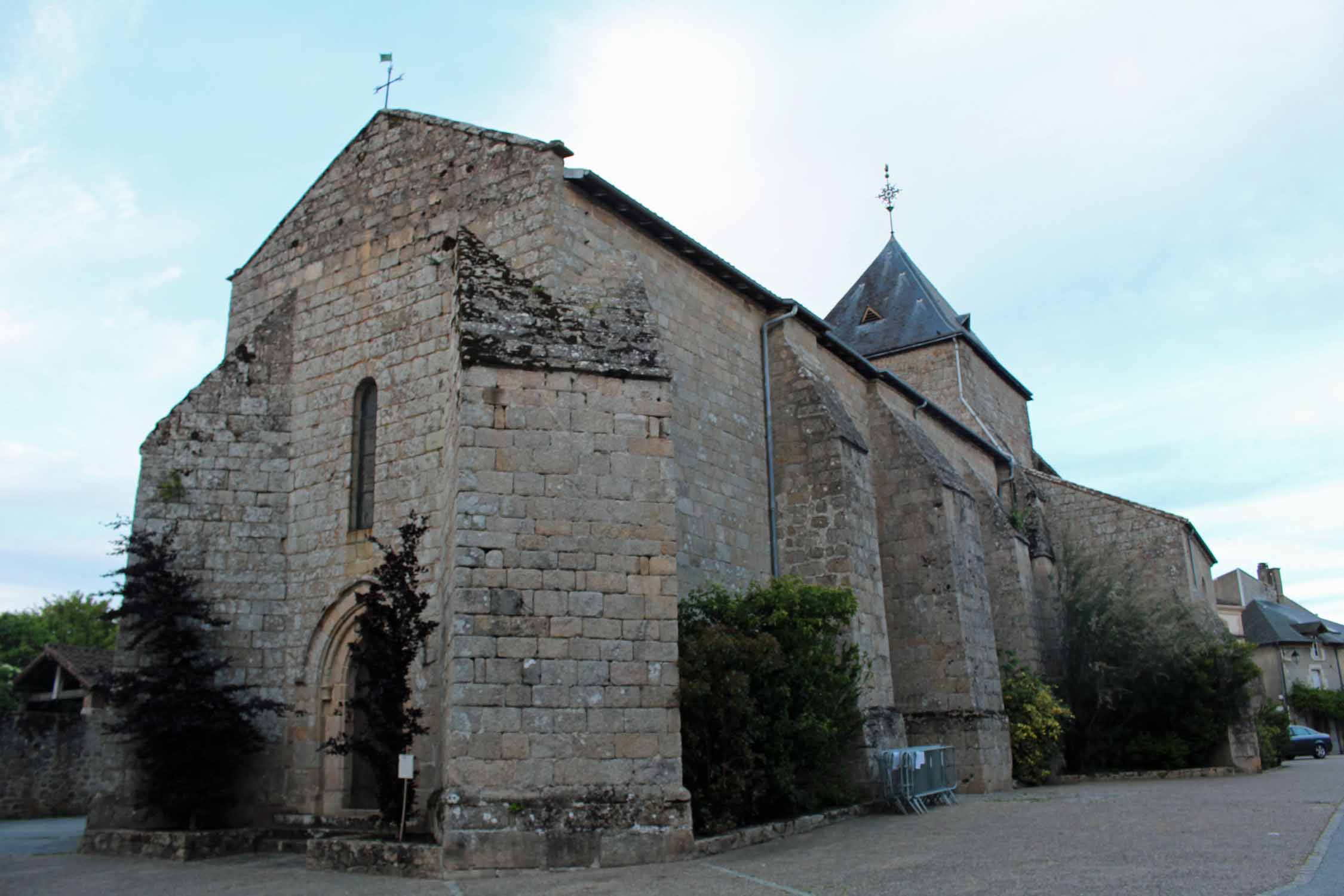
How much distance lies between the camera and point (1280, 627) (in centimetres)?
3956

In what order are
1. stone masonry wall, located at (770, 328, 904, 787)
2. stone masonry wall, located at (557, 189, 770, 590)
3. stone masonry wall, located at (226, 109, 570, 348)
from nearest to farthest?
stone masonry wall, located at (226, 109, 570, 348) → stone masonry wall, located at (557, 189, 770, 590) → stone masonry wall, located at (770, 328, 904, 787)

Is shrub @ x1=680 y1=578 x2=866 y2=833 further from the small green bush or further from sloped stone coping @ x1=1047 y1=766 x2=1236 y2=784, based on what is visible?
the small green bush

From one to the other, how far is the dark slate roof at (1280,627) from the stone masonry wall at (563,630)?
3801 cm

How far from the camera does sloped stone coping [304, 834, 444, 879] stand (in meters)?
7.23

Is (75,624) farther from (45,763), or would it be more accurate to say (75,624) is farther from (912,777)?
(912,777)

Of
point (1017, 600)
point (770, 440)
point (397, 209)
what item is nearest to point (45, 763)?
point (397, 209)

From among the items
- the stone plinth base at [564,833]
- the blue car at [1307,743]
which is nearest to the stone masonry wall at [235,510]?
the stone plinth base at [564,833]

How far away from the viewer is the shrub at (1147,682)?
17250 millimetres

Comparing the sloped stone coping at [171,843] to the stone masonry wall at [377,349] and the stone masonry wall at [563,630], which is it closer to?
the stone masonry wall at [377,349]

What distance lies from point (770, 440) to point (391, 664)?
628cm

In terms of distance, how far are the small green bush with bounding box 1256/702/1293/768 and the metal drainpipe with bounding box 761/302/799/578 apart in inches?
427

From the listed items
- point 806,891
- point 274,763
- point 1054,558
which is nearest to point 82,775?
point 274,763

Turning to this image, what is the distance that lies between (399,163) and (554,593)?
22.3ft

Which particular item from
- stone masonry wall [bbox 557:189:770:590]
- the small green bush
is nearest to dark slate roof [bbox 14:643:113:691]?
stone masonry wall [bbox 557:189:770:590]
